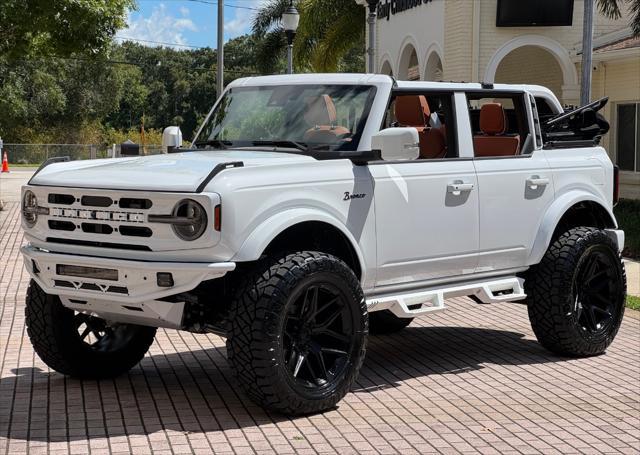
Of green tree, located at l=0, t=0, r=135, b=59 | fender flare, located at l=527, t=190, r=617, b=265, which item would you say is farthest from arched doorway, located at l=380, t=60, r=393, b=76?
fender flare, located at l=527, t=190, r=617, b=265

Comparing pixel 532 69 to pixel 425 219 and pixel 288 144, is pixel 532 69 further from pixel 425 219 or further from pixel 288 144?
pixel 288 144

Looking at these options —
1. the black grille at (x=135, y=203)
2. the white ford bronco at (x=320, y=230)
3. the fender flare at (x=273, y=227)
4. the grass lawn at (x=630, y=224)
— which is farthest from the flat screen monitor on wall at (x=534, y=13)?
the black grille at (x=135, y=203)

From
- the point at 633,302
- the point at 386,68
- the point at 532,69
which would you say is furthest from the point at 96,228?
the point at 386,68

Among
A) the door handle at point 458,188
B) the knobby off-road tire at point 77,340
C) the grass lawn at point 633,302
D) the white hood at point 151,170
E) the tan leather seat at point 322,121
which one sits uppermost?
the tan leather seat at point 322,121

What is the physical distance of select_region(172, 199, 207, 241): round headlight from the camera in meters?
6.53

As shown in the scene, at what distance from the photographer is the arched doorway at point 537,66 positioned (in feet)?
92.0

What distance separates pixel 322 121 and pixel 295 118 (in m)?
0.22

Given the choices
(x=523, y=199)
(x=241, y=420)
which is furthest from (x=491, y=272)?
(x=241, y=420)

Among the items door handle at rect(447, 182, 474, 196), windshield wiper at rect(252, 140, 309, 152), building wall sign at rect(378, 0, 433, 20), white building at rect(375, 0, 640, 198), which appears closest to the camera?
windshield wiper at rect(252, 140, 309, 152)

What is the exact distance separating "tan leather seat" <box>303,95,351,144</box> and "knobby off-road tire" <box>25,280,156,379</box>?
182 cm

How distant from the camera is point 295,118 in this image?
8.01 metres

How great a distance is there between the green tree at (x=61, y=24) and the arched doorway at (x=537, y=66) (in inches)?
362

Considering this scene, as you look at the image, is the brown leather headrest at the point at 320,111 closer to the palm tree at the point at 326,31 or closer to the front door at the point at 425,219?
the front door at the point at 425,219

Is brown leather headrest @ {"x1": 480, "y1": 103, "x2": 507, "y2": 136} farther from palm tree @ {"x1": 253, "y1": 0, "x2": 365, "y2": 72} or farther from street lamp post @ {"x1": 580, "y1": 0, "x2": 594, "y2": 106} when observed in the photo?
palm tree @ {"x1": 253, "y1": 0, "x2": 365, "y2": 72}
